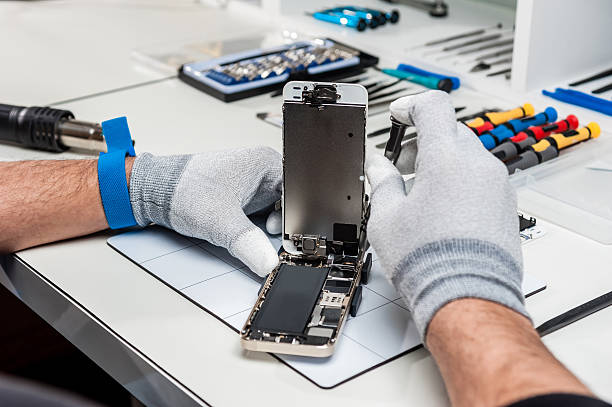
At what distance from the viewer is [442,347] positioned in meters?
0.63

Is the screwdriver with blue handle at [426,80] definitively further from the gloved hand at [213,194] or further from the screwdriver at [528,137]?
the gloved hand at [213,194]

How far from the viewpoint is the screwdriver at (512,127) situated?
3.56 feet

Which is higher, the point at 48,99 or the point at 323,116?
the point at 323,116

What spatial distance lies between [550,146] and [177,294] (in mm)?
564

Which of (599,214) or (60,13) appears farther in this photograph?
(60,13)

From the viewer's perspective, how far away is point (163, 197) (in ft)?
2.88

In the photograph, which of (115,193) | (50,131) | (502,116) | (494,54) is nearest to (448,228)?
(115,193)

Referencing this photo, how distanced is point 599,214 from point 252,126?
53 centimetres

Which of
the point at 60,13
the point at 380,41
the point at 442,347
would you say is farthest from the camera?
the point at 60,13

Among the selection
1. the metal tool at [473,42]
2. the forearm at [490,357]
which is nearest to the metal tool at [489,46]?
the metal tool at [473,42]

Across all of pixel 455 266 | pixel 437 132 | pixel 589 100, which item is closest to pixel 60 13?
pixel 589 100

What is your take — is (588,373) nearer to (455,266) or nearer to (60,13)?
(455,266)

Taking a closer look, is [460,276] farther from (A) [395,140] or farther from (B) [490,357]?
(A) [395,140]

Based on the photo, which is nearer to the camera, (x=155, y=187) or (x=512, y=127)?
(x=155, y=187)
